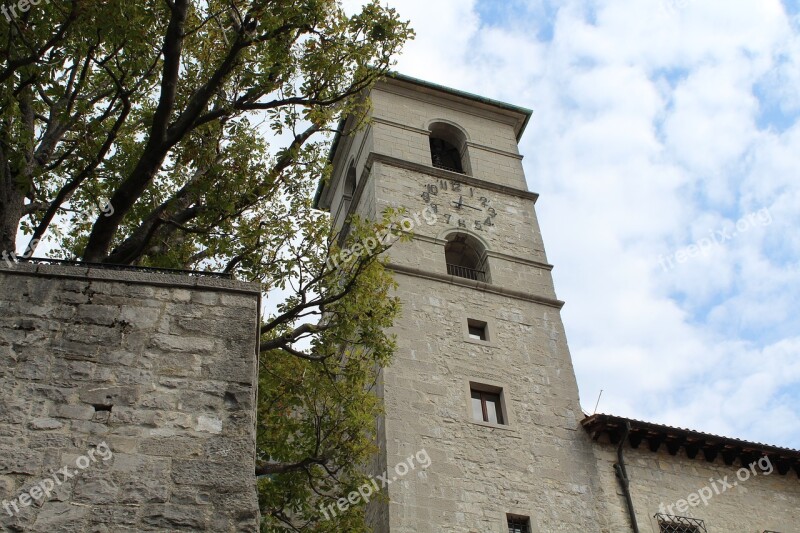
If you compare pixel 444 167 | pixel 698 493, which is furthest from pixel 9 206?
pixel 444 167

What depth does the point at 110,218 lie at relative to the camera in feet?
27.3

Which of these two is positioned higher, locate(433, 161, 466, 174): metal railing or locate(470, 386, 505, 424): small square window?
locate(433, 161, 466, 174): metal railing

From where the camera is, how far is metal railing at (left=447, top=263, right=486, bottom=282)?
19.1m

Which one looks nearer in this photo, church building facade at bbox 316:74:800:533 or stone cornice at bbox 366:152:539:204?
church building facade at bbox 316:74:800:533

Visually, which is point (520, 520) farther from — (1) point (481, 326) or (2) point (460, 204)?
(2) point (460, 204)

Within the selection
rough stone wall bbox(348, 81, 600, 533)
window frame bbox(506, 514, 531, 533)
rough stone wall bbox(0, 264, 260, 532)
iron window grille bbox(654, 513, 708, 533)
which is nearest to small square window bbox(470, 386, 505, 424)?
rough stone wall bbox(348, 81, 600, 533)

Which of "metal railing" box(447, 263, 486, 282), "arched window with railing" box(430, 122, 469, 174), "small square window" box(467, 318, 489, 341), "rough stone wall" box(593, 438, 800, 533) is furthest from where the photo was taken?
"arched window with railing" box(430, 122, 469, 174)

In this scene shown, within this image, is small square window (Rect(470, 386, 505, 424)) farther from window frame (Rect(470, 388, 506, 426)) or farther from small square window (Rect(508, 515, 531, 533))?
small square window (Rect(508, 515, 531, 533))

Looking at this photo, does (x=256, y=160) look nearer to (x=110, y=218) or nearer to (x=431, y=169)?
(x=110, y=218)

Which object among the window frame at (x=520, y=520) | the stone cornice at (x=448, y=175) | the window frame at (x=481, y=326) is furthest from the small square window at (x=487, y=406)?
the stone cornice at (x=448, y=175)

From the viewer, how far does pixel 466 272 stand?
63.4 feet

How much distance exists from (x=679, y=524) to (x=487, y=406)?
411 cm

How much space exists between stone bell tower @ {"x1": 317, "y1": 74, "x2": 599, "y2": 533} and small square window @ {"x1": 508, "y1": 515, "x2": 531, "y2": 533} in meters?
0.03

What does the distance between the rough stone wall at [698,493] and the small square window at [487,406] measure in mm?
2019
